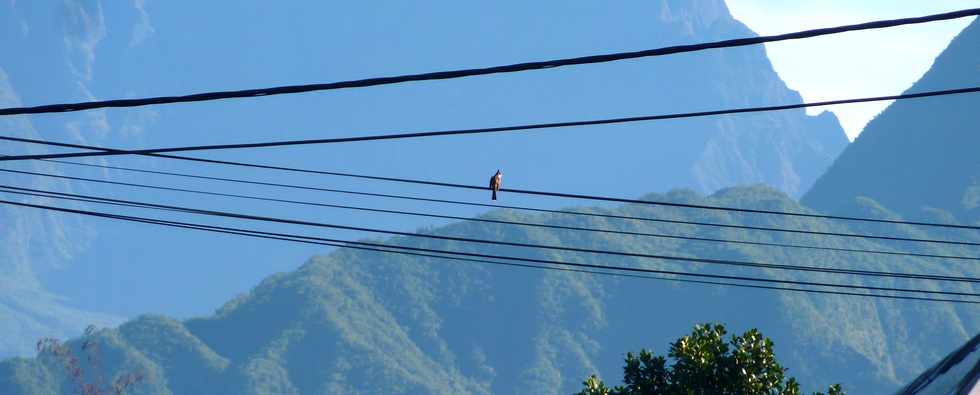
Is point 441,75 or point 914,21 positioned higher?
point 914,21

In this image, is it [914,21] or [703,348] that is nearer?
Answer: [914,21]

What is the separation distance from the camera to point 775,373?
22.3 meters

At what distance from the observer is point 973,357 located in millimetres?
18859

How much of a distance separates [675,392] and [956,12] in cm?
1329

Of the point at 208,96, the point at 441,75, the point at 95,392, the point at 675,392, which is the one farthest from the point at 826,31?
the point at 95,392

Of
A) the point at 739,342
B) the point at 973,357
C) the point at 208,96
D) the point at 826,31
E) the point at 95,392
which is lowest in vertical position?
the point at 208,96

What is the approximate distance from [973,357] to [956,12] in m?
10.2

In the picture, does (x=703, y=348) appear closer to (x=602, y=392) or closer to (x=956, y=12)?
(x=602, y=392)

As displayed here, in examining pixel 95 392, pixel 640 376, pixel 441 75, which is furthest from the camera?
pixel 95 392

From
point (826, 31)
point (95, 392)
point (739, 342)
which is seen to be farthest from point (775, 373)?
point (95, 392)

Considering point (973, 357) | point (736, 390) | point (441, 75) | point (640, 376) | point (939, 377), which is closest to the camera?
point (441, 75)

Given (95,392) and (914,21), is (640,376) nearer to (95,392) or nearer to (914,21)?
(914,21)

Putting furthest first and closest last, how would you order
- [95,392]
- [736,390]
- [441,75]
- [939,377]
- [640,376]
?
[95,392]
[640,376]
[736,390]
[939,377]
[441,75]

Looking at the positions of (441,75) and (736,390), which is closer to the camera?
(441,75)
